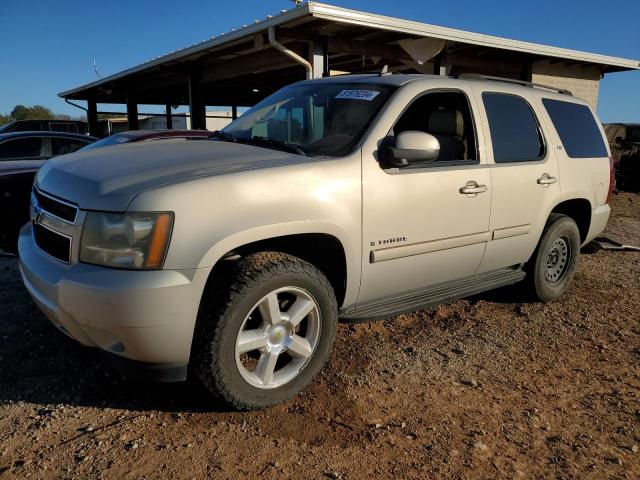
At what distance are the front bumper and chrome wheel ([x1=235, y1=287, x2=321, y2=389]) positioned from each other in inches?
13.7

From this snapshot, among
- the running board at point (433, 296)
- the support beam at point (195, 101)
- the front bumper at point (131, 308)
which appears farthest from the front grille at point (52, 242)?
the support beam at point (195, 101)

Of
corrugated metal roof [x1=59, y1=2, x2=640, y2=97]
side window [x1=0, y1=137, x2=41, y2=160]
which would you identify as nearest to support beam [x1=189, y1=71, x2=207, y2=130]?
corrugated metal roof [x1=59, y1=2, x2=640, y2=97]

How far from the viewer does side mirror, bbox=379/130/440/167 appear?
10.2ft

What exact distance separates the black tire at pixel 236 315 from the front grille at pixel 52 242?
75 centimetres

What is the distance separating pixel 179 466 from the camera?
7.95 ft

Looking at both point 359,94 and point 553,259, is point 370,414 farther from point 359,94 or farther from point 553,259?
point 553,259

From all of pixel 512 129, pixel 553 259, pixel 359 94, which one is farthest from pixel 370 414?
pixel 553 259

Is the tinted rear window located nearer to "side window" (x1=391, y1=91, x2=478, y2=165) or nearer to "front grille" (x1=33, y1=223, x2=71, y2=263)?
"side window" (x1=391, y1=91, x2=478, y2=165)

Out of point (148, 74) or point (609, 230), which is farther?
point (148, 74)

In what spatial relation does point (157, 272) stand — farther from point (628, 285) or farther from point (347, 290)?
point (628, 285)

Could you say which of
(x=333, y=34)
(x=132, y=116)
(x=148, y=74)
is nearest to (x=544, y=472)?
(x=333, y=34)

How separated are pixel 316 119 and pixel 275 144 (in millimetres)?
437

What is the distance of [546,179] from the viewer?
4305 mm

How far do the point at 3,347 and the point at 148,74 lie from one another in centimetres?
1440
